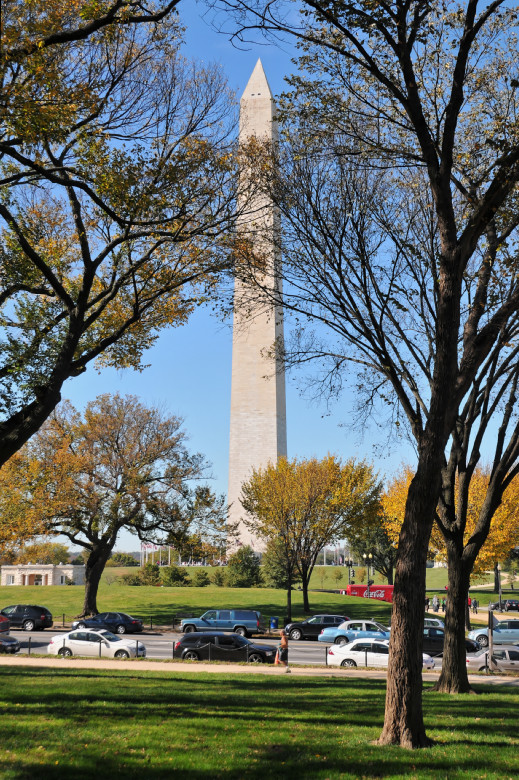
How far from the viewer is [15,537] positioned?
33906 millimetres

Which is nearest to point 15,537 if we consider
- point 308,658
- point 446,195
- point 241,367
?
point 308,658

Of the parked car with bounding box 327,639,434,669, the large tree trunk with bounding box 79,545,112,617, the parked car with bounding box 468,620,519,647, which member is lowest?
the parked car with bounding box 468,620,519,647

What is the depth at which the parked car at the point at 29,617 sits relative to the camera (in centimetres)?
3500

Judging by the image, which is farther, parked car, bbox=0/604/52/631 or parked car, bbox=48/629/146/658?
parked car, bbox=0/604/52/631

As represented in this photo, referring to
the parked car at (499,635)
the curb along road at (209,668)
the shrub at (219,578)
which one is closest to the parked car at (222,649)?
the curb along road at (209,668)

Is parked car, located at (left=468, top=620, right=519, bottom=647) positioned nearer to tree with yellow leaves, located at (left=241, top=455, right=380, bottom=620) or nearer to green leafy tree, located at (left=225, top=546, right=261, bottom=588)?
tree with yellow leaves, located at (left=241, top=455, right=380, bottom=620)

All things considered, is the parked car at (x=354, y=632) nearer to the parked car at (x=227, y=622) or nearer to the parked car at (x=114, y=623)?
the parked car at (x=227, y=622)

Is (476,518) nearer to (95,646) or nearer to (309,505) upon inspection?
(309,505)

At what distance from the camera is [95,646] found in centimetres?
2506

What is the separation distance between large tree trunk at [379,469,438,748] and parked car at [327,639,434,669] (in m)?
15.7

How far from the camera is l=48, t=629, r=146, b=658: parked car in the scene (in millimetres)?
24438

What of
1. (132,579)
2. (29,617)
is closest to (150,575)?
(132,579)

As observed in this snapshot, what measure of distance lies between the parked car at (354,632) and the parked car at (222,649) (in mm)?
5792

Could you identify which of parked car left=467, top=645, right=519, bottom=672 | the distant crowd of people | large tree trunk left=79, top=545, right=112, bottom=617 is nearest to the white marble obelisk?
large tree trunk left=79, top=545, right=112, bottom=617
